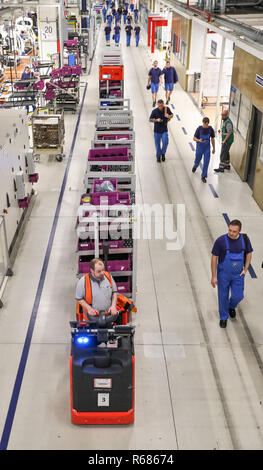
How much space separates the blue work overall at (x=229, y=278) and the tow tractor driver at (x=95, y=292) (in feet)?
5.07

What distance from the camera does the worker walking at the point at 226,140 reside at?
1244cm

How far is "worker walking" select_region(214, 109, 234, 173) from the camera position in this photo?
12438 mm

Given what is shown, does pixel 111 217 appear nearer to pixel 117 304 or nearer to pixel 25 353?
pixel 117 304

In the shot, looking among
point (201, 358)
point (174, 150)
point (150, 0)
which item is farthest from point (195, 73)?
point (150, 0)

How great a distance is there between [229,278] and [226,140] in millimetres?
6713

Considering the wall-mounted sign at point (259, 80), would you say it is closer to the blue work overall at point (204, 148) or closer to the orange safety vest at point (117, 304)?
the blue work overall at point (204, 148)

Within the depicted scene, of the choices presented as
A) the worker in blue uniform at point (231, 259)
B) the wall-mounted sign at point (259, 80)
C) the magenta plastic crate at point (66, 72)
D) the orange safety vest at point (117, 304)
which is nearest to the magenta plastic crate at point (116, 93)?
the magenta plastic crate at point (66, 72)

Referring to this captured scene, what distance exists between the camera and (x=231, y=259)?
255 inches

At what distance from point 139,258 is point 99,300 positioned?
2.98 metres

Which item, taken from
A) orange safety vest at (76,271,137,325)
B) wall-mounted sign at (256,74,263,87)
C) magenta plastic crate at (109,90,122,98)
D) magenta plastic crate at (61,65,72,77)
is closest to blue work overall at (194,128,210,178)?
wall-mounted sign at (256,74,263,87)

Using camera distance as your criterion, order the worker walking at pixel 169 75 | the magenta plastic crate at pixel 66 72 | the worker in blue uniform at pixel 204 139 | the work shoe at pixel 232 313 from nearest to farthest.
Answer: the work shoe at pixel 232 313 < the worker in blue uniform at pixel 204 139 < the magenta plastic crate at pixel 66 72 < the worker walking at pixel 169 75

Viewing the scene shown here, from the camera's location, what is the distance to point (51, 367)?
6.43 m

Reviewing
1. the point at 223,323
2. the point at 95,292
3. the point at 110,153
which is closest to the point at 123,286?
the point at 95,292

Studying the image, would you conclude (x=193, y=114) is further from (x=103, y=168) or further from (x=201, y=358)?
(x=201, y=358)
